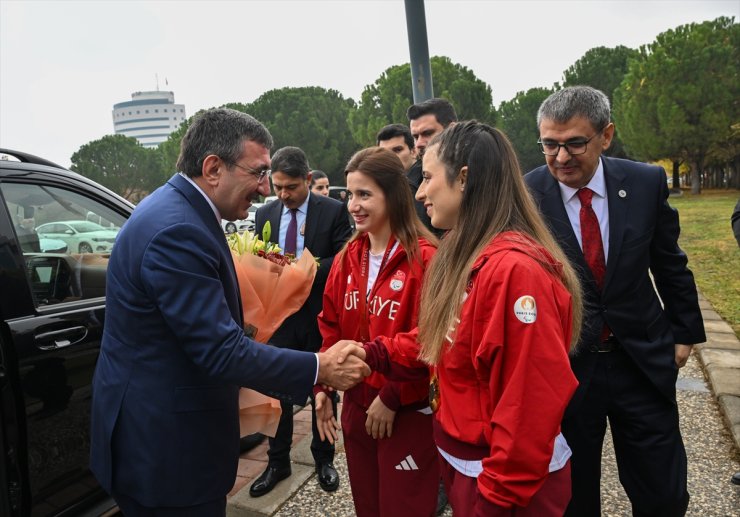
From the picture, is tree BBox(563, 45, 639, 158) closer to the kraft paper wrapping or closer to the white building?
the kraft paper wrapping

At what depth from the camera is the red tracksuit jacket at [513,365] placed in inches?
55.2

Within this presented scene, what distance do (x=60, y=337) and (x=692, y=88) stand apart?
3843 centimetres

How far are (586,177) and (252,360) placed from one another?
5.23ft

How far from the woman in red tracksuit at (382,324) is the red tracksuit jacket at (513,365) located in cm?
74

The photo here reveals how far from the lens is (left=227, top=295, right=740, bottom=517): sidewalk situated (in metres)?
3.28

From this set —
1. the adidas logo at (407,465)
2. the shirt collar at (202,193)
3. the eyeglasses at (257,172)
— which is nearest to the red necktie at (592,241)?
the adidas logo at (407,465)

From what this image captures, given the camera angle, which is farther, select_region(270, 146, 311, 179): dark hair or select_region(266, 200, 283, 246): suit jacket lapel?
select_region(266, 200, 283, 246): suit jacket lapel

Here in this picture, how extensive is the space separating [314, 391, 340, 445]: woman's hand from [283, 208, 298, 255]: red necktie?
5.51 feet

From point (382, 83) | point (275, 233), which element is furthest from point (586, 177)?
point (382, 83)

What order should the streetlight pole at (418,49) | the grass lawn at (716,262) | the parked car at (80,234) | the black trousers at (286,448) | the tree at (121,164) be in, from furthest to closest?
the tree at (121,164) < the grass lawn at (716,262) < the streetlight pole at (418,49) < the black trousers at (286,448) < the parked car at (80,234)

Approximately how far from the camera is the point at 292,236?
403 centimetres

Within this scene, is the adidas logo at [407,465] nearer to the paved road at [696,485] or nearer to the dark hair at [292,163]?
the paved road at [696,485]

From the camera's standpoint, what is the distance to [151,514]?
1915 millimetres

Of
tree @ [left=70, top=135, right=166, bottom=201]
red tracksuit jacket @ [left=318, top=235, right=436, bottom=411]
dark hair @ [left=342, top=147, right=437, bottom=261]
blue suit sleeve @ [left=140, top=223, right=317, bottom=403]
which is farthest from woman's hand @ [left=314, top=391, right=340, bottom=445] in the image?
tree @ [left=70, top=135, right=166, bottom=201]
